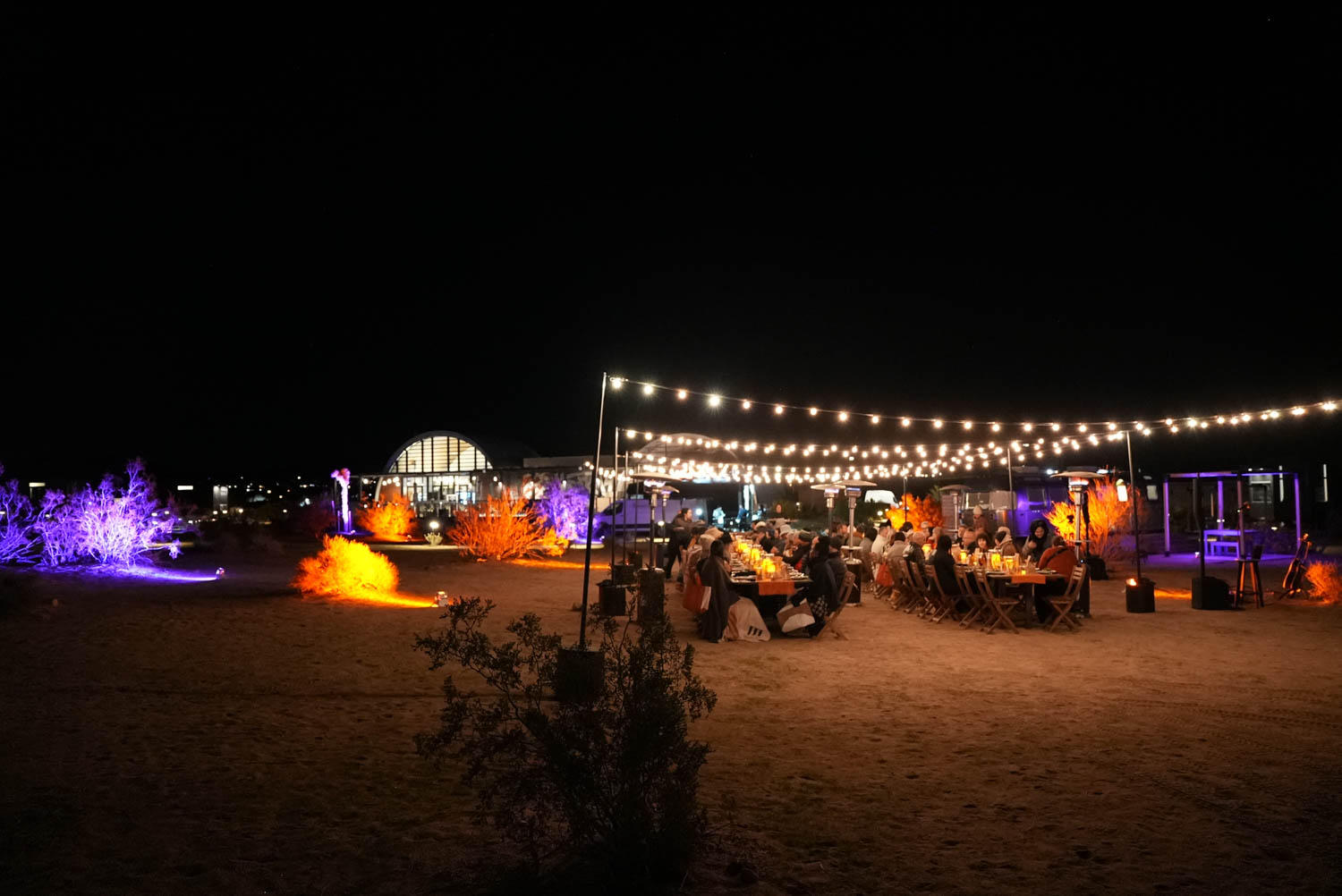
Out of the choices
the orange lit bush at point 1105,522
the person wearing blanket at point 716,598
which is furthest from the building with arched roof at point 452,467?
the person wearing blanket at point 716,598

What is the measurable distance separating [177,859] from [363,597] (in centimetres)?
926

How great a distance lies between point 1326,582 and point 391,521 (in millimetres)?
24244

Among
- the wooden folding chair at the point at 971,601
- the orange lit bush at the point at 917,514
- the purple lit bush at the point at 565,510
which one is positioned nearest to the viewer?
the wooden folding chair at the point at 971,601

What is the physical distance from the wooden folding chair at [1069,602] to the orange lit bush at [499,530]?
1240cm

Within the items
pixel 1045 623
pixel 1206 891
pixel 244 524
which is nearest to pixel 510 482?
pixel 244 524

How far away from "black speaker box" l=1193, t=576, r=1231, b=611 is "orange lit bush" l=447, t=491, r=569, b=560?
12988mm

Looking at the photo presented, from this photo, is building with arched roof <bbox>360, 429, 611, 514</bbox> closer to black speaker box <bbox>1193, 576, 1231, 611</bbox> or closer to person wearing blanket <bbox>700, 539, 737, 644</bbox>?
black speaker box <bbox>1193, 576, 1231, 611</bbox>

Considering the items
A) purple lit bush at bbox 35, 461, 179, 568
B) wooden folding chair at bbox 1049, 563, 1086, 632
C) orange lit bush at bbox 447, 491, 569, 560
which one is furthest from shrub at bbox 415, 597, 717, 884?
orange lit bush at bbox 447, 491, 569, 560

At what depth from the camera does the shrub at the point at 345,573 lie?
496 inches

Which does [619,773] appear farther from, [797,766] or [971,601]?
[971,601]

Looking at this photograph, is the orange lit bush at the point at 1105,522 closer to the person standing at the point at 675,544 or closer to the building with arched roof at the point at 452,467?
the person standing at the point at 675,544

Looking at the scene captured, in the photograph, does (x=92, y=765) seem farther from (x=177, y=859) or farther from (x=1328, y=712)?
(x=1328, y=712)

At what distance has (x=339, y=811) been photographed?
4.05 meters

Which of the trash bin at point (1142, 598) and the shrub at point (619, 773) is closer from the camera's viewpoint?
the shrub at point (619, 773)
